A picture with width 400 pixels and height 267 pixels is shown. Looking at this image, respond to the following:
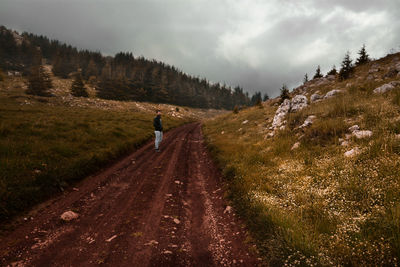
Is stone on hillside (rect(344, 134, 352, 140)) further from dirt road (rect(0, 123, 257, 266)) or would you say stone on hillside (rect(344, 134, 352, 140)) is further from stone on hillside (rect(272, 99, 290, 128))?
stone on hillside (rect(272, 99, 290, 128))

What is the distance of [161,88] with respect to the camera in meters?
91.2

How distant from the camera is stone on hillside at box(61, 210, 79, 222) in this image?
15.7ft

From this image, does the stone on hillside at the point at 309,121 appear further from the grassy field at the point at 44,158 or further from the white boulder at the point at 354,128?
the grassy field at the point at 44,158

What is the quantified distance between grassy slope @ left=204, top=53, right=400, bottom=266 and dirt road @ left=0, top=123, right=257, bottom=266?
2.72 feet

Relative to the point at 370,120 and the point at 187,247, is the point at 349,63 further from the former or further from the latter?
the point at 187,247

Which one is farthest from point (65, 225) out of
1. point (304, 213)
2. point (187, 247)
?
point (304, 213)

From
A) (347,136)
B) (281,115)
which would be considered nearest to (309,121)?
(347,136)

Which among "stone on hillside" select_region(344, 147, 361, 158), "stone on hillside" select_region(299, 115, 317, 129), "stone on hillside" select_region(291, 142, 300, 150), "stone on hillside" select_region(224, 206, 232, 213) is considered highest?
"stone on hillside" select_region(299, 115, 317, 129)

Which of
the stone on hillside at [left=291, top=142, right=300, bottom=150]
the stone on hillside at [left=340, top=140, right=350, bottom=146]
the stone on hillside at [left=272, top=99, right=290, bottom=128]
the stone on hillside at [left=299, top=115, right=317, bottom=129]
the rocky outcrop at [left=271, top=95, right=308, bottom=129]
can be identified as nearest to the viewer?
the stone on hillside at [left=340, top=140, right=350, bottom=146]

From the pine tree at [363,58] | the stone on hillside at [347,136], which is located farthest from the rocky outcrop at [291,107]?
the pine tree at [363,58]

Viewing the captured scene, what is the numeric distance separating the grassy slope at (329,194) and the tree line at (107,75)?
64.6 metres

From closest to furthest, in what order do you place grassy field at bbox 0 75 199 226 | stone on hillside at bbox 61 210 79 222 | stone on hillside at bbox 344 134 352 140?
stone on hillside at bbox 61 210 79 222, grassy field at bbox 0 75 199 226, stone on hillside at bbox 344 134 352 140

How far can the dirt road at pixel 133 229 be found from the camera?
3.59 meters

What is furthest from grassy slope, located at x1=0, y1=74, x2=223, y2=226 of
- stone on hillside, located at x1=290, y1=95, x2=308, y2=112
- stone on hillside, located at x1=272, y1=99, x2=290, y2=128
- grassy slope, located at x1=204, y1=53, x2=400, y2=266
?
stone on hillside, located at x1=290, y1=95, x2=308, y2=112
